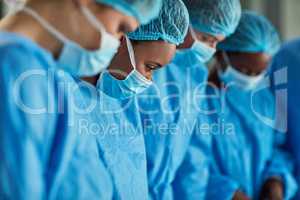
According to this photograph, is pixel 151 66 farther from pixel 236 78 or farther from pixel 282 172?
pixel 282 172

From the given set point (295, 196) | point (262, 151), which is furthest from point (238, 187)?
point (295, 196)

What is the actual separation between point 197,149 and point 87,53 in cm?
80

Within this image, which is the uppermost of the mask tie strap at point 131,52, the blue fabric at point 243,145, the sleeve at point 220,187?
the mask tie strap at point 131,52

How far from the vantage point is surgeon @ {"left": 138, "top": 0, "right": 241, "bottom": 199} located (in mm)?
1703

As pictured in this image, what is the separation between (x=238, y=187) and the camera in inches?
77.7

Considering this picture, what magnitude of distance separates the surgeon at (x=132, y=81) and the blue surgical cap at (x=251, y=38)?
48 cm

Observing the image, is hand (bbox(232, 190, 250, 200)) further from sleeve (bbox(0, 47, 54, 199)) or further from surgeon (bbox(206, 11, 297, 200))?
sleeve (bbox(0, 47, 54, 199))

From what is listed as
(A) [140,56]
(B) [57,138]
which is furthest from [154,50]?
(B) [57,138]

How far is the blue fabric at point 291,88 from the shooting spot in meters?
2.20

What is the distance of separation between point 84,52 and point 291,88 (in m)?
1.24

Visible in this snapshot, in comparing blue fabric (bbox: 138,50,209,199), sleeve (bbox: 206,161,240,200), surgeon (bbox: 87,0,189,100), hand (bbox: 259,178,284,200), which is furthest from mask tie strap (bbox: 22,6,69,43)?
hand (bbox: 259,178,284,200)

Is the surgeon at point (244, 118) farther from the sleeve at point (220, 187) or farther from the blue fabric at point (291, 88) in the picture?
the blue fabric at point (291, 88)

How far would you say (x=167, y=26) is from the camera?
1497mm

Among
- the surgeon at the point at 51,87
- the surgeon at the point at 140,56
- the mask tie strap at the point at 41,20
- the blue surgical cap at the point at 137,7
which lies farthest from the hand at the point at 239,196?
the mask tie strap at the point at 41,20
